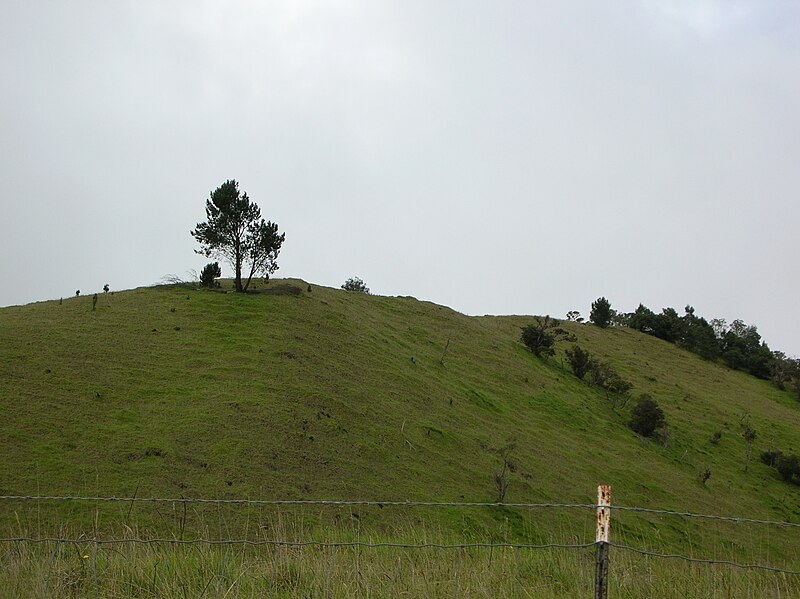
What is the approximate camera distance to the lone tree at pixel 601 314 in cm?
7131

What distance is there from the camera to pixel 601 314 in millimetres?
71500

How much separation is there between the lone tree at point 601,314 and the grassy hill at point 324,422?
22.9 meters

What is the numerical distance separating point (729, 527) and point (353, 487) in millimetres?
17859

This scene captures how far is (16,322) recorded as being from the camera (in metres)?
30.7

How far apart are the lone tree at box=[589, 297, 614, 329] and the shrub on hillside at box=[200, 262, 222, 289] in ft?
140

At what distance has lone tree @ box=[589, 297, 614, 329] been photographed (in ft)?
234

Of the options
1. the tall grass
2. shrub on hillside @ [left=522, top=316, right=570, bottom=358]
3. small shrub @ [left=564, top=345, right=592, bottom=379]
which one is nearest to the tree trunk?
shrub on hillside @ [left=522, top=316, right=570, bottom=358]

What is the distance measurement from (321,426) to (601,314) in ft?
167

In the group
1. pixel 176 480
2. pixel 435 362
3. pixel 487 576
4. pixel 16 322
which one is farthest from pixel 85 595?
pixel 435 362

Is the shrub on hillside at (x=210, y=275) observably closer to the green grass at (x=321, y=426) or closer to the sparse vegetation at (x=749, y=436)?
the green grass at (x=321, y=426)

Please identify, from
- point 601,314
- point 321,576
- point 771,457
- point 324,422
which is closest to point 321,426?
point 324,422

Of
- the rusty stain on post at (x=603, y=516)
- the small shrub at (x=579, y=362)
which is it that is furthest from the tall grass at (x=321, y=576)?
the small shrub at (x=579, y=362)

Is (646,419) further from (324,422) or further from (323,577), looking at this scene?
(323,577)

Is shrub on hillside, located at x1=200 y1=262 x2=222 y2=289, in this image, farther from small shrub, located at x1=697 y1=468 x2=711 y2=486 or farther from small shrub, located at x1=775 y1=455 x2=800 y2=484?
small shrub, located at x1=775 y1=455 x2=800 y2=484
